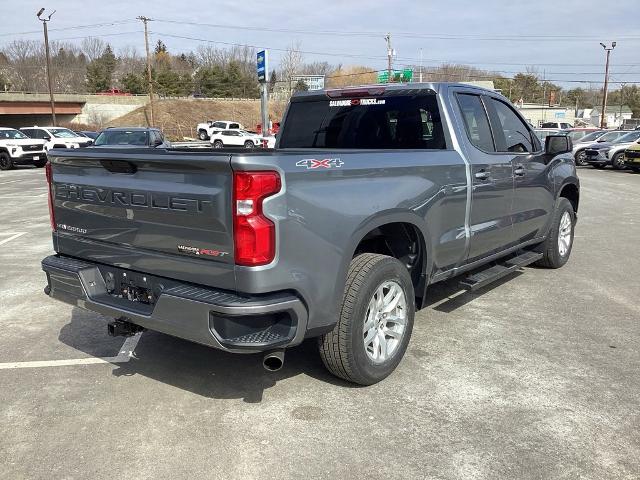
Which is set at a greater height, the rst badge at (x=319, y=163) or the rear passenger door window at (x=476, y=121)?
the rear passenger door window at (x=476, y=121)

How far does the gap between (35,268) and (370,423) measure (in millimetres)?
5388

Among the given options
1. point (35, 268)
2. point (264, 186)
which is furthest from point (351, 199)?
point (35, 268)

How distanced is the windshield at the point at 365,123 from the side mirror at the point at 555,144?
1828 millimetres

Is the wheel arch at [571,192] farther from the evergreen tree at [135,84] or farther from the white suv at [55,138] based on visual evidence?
the evergreen tree at [135,84]

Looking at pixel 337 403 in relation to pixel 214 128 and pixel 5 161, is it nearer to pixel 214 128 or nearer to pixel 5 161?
pixel 5 161

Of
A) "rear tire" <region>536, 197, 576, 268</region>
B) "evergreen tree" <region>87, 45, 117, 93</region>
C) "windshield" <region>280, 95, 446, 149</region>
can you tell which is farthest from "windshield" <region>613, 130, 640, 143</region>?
"evergreen tree" <region>87, 45, 117, 93</region>

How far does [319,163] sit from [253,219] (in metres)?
0.54

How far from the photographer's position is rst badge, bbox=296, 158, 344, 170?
3.04 meters

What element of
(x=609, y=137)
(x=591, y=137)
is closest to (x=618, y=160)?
(x=609, y=137)

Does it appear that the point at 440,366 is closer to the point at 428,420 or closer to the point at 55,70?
the point at 428,420

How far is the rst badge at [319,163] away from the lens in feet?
9.96

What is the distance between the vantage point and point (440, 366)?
410cm

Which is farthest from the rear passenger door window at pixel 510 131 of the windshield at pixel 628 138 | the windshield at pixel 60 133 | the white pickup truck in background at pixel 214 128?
the white pickup truck in background at pixel 214 128

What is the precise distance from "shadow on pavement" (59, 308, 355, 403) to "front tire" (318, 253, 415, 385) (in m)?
0.29
